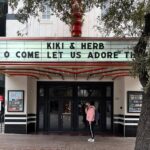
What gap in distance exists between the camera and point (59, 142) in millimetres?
20828

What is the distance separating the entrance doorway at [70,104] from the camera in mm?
25578

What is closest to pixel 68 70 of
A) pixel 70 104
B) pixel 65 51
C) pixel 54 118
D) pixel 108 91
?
pixel 65 51

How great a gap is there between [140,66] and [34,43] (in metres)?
8.57

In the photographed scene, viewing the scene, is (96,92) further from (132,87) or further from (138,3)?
(138,3)

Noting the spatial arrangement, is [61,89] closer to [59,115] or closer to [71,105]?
[71,105]

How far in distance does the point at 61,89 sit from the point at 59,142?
5370 mm

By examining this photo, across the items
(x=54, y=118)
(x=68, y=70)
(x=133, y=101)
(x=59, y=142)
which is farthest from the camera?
(x=54, y=118)

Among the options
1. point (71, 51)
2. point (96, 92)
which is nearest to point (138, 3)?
point (71, 51)

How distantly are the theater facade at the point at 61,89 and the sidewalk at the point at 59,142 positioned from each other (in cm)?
157

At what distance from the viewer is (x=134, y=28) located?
13781mm

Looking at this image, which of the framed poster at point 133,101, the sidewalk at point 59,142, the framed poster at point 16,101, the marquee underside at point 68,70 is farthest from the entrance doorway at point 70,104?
the sidewalk at point 59,142

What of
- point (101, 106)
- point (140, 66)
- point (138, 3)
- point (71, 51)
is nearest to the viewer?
point (140, 66)

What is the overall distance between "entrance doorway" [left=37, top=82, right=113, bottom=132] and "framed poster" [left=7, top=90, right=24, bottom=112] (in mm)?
1482

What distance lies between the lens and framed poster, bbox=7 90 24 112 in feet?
79.7
